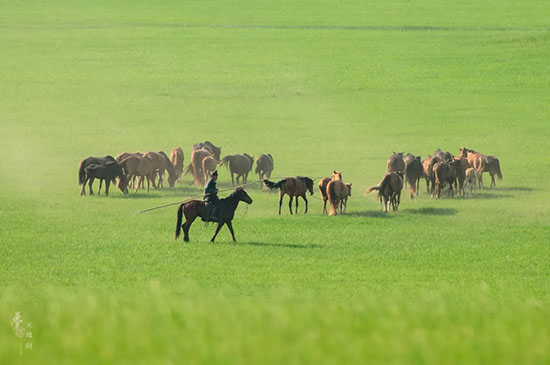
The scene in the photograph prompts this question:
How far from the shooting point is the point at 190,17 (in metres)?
87.8

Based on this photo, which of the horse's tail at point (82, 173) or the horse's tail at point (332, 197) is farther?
the horse's tail at point (82, 173)

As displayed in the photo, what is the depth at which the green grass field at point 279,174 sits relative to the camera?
20.8 ft

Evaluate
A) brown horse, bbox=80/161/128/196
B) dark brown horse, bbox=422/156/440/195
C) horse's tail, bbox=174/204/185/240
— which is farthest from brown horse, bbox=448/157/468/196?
horse's tail, bbox=174/204/185/240

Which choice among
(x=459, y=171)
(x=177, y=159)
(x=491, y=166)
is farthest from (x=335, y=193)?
(x=177, y=159)

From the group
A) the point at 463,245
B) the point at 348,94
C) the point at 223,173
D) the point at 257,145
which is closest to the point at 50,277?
the point at 463,245

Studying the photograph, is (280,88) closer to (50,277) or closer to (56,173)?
(56,173)

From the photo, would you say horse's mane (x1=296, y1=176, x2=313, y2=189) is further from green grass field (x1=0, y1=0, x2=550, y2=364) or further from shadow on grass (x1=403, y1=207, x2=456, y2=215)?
shadow on grass (x1=403, y1=207, x2=456, y2=215)

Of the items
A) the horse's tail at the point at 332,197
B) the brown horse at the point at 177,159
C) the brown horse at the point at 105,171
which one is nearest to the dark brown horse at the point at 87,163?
the brown horse at the point at 105,171

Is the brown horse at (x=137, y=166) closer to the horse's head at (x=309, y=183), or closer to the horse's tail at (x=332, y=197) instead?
the horse's head at (x=309, y=183)

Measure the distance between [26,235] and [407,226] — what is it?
8.42m

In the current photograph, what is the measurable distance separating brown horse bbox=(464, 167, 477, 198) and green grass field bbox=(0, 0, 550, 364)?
2.59 feet

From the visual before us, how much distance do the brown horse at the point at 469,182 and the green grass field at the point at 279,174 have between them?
31.1 inches

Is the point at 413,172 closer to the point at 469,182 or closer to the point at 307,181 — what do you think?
the point at 469,182

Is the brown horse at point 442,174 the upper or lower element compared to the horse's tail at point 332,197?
upper
